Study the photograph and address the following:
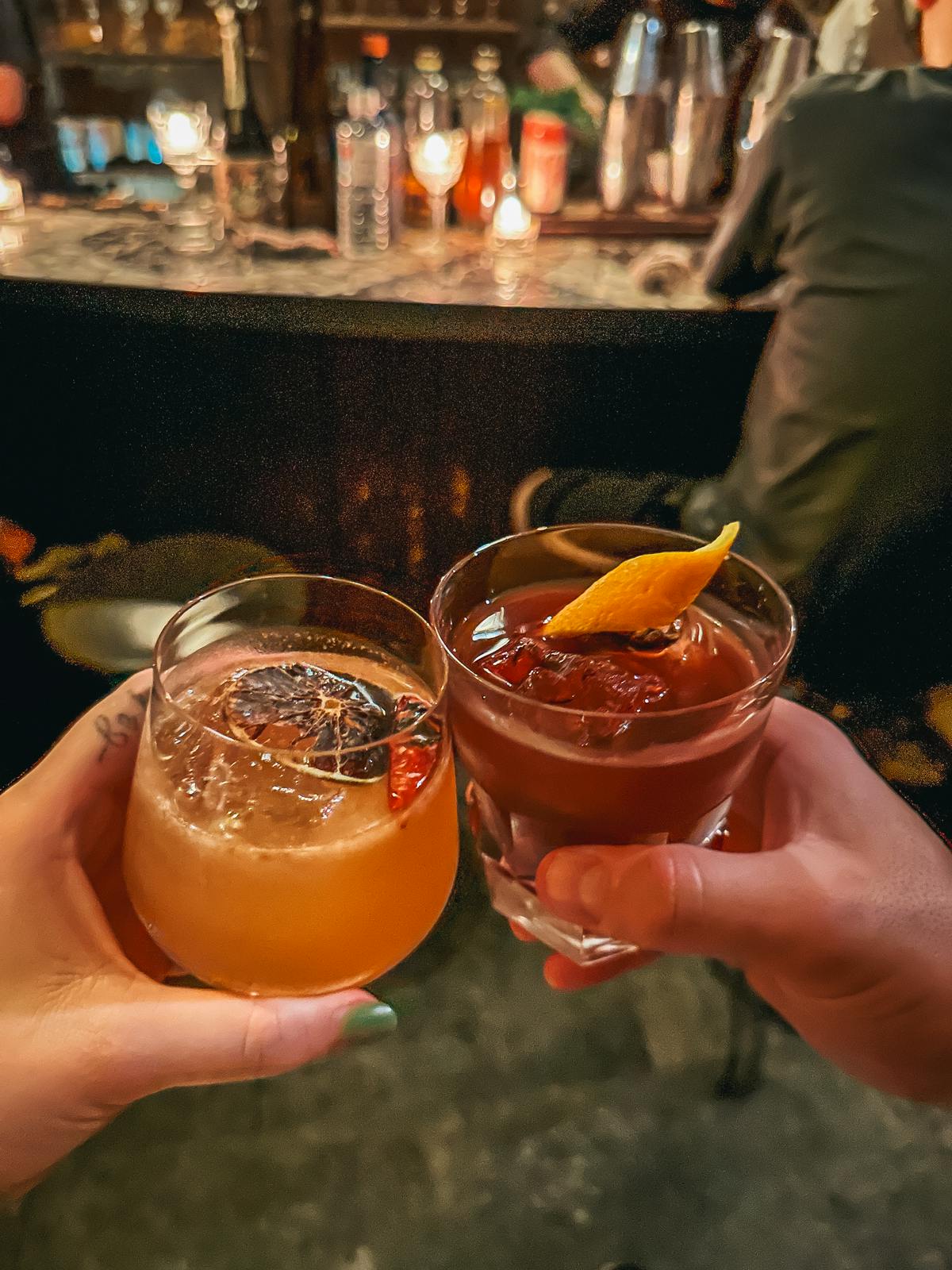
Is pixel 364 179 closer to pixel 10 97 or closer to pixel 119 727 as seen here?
pixel 10 97

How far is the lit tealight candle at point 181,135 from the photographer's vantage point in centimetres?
284

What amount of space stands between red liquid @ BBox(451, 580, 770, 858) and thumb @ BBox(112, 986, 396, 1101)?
0.89 ft

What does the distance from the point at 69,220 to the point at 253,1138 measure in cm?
303

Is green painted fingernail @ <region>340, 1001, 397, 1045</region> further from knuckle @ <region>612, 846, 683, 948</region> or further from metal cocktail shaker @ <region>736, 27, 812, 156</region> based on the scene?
metal cocktail shaker @ <region>736, 27, 812, 156</region>

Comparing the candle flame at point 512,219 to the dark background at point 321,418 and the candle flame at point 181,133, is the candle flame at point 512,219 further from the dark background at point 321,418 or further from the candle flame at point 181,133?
the candle flame at point 181,133

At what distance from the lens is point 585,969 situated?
1.19 meters

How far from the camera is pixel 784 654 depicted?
2.85ft

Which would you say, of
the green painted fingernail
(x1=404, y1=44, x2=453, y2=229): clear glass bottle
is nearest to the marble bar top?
(x1=404, y1=44, x2=453, y2=229): clear glass bottle

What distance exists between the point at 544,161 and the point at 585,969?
270 centimetres

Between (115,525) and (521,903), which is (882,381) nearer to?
(521,903)

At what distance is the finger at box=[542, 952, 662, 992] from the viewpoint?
1187 millimetres

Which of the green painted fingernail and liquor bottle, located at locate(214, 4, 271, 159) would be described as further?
liquor bottle, located at locate(214, 4, 271, 159)

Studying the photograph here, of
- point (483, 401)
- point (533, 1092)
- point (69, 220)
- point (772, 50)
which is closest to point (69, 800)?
point (533, 1092)

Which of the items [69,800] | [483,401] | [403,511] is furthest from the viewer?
[403,511]
